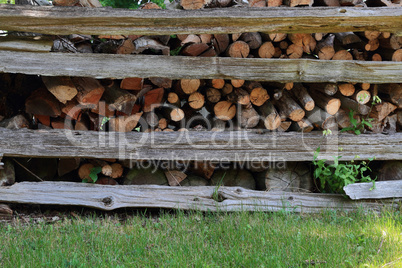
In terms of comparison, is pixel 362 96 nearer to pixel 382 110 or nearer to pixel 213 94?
pixel 382 110

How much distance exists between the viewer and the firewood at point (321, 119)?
12.8 feet

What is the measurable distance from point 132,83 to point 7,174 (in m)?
1.52

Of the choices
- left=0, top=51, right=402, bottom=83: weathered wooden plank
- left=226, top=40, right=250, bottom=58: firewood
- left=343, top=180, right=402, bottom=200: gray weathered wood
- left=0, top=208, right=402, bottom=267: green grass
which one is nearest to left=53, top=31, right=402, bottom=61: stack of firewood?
left=226, top=40, right=250, bottom=58: firewood

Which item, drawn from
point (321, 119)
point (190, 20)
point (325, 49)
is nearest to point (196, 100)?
point (190, 20)

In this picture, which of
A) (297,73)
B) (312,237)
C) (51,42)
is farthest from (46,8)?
(312,237)

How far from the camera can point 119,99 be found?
3.53m

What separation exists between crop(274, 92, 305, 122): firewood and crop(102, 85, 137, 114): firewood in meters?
1.60

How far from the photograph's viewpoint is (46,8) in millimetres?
3131

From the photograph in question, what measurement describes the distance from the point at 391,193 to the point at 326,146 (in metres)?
0.84

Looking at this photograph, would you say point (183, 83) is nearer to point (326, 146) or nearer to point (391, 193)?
point (326, 146)

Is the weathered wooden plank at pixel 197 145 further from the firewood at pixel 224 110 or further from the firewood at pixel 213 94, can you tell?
the firewood at pixel 213 94

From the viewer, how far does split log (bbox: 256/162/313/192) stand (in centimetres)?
404

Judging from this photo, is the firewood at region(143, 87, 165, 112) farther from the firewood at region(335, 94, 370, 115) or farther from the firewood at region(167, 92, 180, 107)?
the firewood at region(335, 94, 370, 115)

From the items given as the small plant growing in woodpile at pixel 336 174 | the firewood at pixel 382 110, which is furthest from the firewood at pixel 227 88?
the firewood at pixel 382 110
